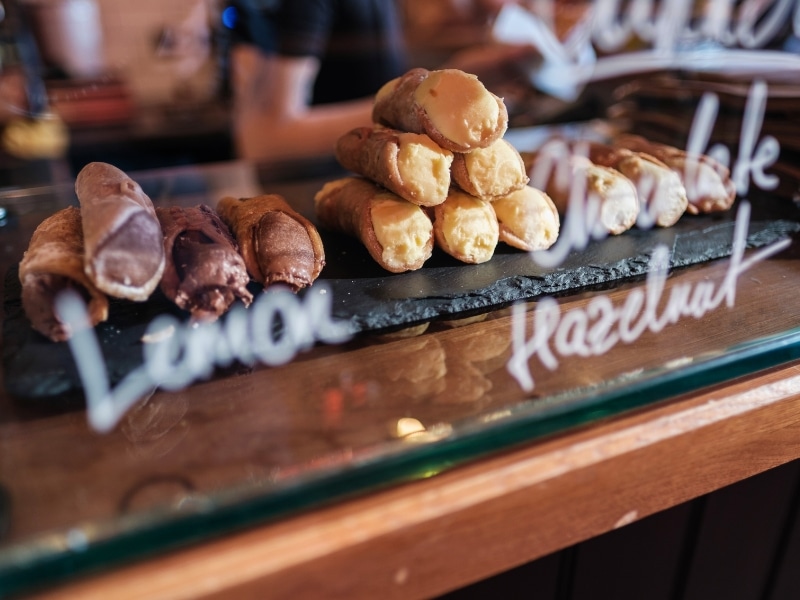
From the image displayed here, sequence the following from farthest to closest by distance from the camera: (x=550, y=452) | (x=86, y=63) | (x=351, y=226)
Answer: (x=86, y=63)
(x=351, y=226)
(x=550, y=452)

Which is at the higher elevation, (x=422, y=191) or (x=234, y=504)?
(x=422, y=191)

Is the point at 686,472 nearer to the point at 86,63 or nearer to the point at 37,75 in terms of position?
the point at 37,75

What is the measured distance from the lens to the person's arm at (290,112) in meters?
2.65

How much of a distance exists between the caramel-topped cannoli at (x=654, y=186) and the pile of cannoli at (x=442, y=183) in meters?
0.24

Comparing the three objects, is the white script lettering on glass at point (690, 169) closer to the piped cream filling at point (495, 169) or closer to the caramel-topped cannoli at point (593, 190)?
the caramel-topped cannoli at point (593, 190)

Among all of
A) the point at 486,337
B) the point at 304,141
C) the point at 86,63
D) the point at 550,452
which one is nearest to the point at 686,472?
the point at 550,452

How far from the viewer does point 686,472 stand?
891 millimetres

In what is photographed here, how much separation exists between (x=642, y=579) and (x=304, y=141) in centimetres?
212

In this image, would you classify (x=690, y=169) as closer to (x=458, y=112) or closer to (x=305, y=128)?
(x=458, y=112)

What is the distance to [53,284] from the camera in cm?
90

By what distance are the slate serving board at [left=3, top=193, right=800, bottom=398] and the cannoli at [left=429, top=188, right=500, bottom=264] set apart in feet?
0.10

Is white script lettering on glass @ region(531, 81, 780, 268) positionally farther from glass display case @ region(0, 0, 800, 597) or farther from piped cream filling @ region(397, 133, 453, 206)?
piped cream filling @ region(397, 133, 453, 206)

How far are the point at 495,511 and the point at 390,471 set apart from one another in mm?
141

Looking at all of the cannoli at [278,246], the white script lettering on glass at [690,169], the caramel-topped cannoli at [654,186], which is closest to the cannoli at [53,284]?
the cannoli at [278,246]
